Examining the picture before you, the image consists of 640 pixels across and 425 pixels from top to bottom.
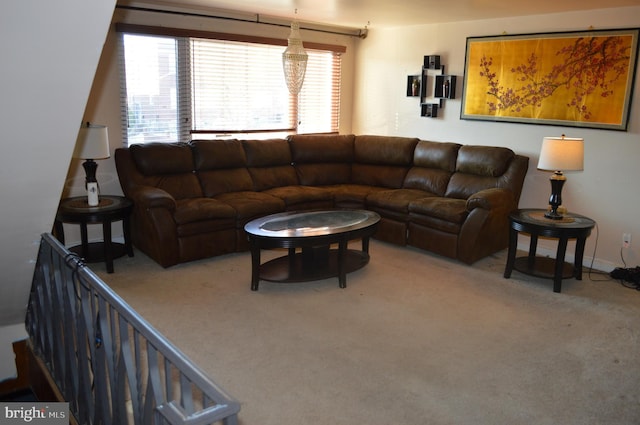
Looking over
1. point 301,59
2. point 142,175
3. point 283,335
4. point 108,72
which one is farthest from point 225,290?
point 108,72

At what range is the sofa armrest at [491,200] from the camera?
4480mm

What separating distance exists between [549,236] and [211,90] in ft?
11.9

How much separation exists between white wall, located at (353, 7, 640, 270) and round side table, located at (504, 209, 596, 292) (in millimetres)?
489

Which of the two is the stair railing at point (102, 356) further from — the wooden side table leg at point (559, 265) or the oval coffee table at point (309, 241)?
the wooden side table leg at point (559, 265)

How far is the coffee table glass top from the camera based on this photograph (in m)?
3.93

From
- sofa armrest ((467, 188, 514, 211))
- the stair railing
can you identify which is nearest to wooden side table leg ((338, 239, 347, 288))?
sofa armrest ((467, 188, 514, 211))

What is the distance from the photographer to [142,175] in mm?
4816

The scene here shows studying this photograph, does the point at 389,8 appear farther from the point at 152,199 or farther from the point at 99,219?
the point at 99,219

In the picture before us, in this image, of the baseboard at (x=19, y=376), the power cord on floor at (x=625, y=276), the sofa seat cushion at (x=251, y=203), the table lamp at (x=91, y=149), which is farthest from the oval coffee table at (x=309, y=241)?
the power cord on floor at (x=625, y=276)

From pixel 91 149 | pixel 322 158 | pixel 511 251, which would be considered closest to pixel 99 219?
pixel 91 149

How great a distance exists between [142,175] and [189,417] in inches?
153

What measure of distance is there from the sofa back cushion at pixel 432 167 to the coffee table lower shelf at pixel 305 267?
130cm

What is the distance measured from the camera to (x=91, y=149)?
4223 millimetres

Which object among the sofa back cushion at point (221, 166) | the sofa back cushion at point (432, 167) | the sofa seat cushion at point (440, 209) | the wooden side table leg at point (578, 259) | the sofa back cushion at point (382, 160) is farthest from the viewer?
the sofa back cushion at point (382, 160)
